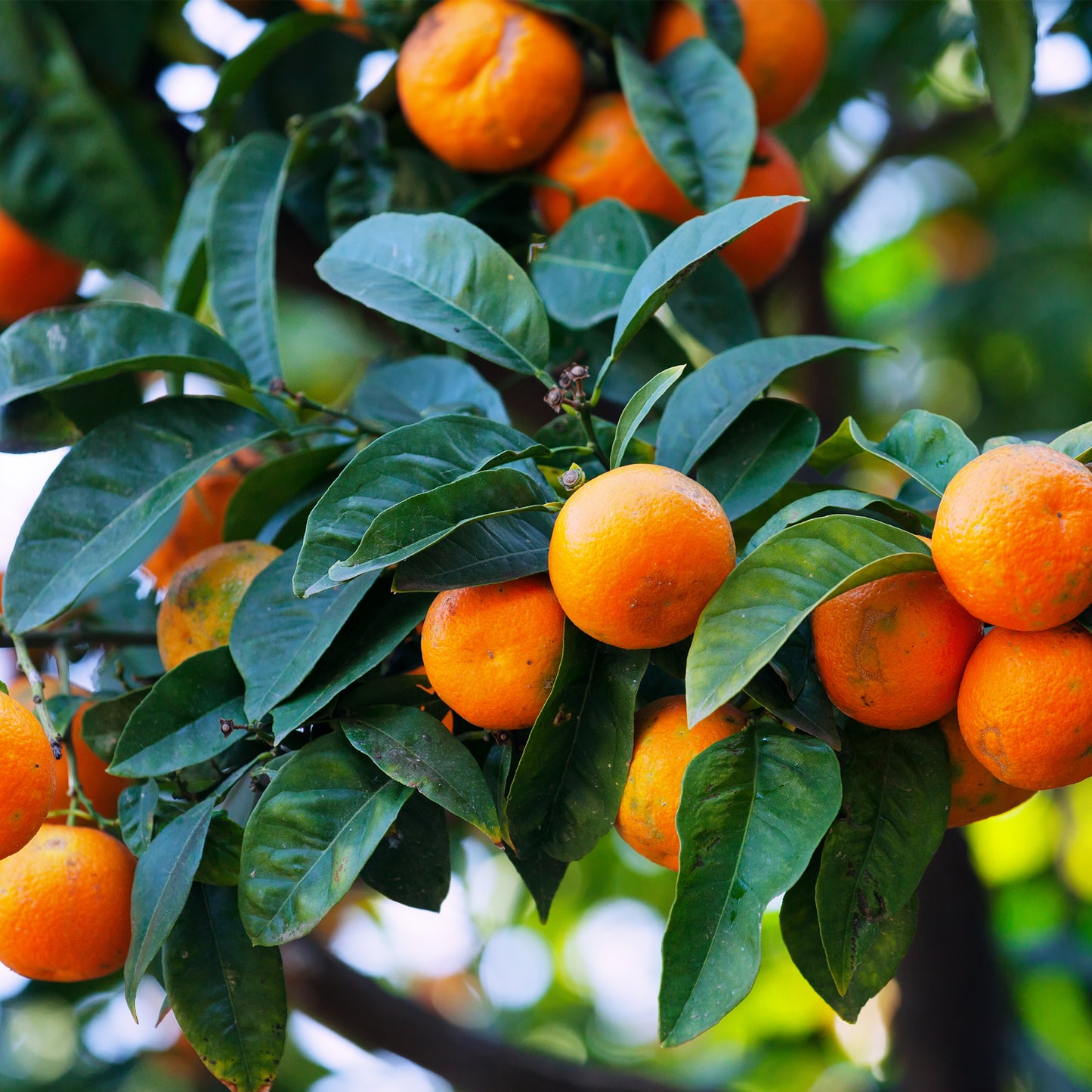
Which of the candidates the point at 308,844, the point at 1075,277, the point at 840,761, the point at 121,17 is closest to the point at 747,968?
the point at 840,761

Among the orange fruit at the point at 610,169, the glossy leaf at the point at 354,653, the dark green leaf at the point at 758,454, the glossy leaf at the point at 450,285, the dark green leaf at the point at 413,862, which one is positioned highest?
the glossy leaf at the point at 450,285

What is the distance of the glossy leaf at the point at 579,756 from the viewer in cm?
63

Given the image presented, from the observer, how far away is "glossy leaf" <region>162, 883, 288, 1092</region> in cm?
68

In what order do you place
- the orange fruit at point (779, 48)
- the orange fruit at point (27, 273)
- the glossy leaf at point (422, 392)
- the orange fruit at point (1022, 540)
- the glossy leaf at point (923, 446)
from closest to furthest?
the orange fruit at point (1022, 540) < the glossy leaf at point (923, 446) < the glossy leaf at point (422, 392) < the orange fruit at point (779, 48) < the orange fruit at point (27, 273)

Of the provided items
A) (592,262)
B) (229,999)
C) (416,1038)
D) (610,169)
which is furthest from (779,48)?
(416,1038)

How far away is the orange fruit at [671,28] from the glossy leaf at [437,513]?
22.6 inches

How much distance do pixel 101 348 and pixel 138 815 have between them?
0.33 metres

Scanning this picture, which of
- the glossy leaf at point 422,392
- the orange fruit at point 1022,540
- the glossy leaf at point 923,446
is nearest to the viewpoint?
the orange fruit at point 1022,540

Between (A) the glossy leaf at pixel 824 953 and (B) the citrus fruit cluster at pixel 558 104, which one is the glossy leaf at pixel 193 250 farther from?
(A) the glossy leaf at pixel 824 953

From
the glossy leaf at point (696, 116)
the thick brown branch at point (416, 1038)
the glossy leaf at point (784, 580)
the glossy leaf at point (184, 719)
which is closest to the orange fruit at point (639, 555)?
the glossy leaf at point (784, 580)

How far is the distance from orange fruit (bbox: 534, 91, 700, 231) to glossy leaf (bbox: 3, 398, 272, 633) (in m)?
0.37

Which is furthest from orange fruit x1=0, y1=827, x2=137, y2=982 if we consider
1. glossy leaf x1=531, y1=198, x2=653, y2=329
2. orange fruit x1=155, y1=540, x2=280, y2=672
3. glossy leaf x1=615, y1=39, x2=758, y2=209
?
glossy leaf x1=615, y1=39, x2=758, y2=209

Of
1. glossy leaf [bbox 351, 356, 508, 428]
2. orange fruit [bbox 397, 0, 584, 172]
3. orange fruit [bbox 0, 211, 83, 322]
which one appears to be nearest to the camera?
glossy leaf [bbox 351, 356, 508, 428]

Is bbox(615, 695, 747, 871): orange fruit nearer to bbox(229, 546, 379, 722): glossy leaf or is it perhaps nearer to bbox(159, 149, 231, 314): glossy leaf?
bbox(229, 546, 379, 722): glossy leaf
